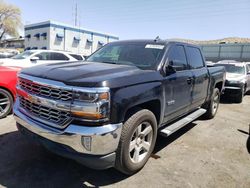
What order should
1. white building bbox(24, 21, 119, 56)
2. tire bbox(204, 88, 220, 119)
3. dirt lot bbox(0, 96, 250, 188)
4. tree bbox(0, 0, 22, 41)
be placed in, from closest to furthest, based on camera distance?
dirt lot bbox(0, 96, 250, 188), tire bbox(204, 88, 220, 119), white building bbox(24, 21, 119, 56), tree bbox(0, 0, 22, 41)

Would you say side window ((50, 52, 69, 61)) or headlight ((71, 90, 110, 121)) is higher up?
side window ((50, 52, 69, 61))

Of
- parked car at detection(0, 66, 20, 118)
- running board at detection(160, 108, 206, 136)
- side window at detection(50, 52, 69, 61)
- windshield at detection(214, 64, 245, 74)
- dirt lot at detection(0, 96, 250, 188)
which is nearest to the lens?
dirt lot at detection(0, 96, 250, 188)

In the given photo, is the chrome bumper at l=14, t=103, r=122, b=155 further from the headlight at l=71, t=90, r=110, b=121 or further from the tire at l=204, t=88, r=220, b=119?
the tire at l=204, t=88, r=220, b=119

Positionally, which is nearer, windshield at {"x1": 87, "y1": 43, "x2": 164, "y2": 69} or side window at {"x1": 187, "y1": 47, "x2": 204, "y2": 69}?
→ windshield at {"x1": 87, "y1": 43, "x2": 164, "y2": 69}

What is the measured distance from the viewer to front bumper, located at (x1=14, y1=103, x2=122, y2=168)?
2540 millimetres

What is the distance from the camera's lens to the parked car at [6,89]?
5.29 metres

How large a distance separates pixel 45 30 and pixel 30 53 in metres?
30.6

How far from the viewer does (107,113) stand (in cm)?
263

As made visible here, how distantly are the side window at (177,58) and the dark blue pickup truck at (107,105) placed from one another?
0.03 metres

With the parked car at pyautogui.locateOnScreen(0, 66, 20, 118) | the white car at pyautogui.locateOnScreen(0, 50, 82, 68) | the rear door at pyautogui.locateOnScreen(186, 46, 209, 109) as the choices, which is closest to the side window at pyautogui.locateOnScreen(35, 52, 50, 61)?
the white car at pyautogui.locateOnScreen(0, 50, 82, 68)

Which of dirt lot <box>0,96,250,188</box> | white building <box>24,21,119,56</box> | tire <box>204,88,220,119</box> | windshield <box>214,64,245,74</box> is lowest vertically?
dirt lot <box>0,96,250,188</box>

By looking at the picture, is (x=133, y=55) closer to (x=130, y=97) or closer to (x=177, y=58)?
(x=177, y=58)

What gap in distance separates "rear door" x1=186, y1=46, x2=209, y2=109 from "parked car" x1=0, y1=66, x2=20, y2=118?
408 cm

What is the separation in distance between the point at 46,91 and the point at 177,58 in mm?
2544
